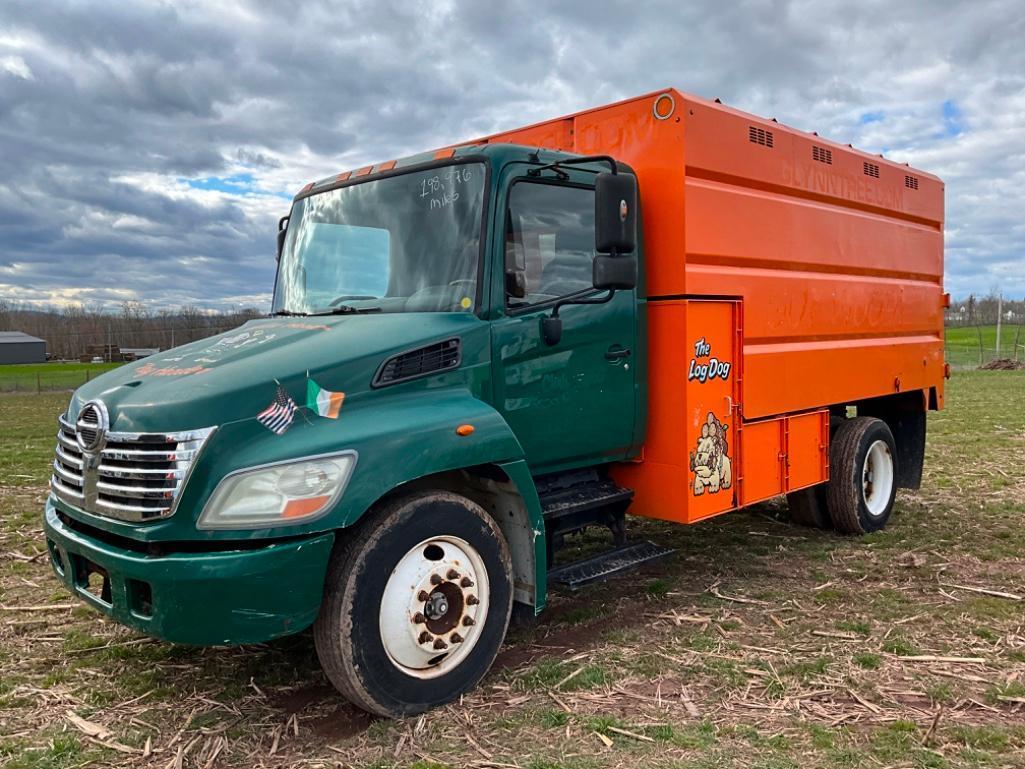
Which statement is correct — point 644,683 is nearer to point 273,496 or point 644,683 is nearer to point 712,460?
point 712,460

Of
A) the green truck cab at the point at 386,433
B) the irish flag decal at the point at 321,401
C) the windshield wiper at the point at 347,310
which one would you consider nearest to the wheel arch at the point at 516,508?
the green truck cab at the point at 386,433

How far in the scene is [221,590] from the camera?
10.8ft

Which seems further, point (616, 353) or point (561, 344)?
point (616, 353)

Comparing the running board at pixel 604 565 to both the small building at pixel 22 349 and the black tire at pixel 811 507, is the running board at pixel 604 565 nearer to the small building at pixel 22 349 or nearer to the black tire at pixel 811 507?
the black tire at pixel 811 507

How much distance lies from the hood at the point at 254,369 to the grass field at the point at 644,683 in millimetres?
1441

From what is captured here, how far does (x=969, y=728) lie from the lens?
364 cm

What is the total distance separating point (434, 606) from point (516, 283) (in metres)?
1.70

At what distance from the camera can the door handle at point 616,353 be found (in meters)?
4.82

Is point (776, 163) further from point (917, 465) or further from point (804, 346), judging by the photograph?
point (917, 465)

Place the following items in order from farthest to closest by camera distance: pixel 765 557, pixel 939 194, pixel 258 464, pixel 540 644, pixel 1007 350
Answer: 1. pixel 1007 350
2. pixel 939 194
3. pixel 765 557
4. pixel 540 644
5. pixel 258 464

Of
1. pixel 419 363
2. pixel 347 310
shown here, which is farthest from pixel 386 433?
pixel 347 310

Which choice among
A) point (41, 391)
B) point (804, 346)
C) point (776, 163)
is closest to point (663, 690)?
point (804, 346)

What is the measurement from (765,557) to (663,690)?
9.45ft

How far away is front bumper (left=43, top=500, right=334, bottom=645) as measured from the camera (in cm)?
329
